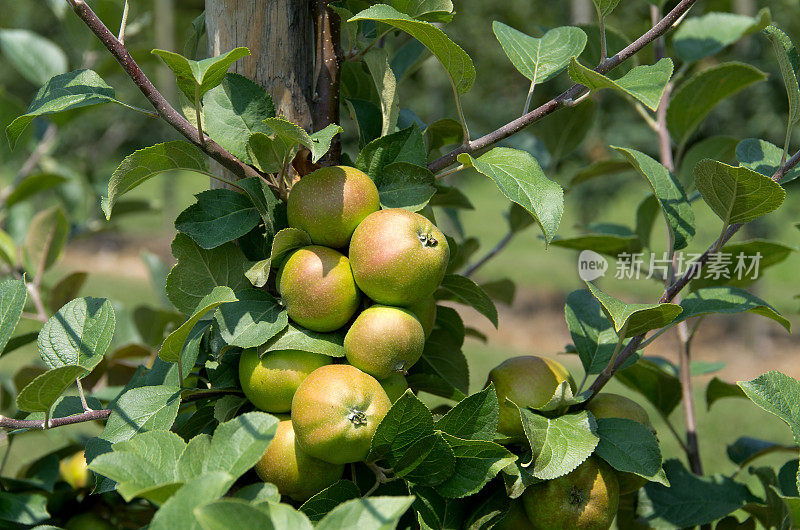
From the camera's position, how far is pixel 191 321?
582 millimetres

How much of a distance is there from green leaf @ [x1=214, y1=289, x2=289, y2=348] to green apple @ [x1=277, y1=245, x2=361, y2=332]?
2cm

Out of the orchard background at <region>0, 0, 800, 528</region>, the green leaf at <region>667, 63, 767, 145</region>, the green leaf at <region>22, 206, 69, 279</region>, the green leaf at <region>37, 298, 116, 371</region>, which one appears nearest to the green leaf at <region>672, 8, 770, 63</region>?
the orchard background at <region>0, 0, 800, 528</region>

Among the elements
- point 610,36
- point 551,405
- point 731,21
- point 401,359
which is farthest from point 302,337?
point 731,21

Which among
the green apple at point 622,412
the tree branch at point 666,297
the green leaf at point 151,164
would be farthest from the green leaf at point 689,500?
the green leaf at point 151,164

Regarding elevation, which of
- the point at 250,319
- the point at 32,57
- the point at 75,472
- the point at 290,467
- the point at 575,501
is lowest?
the point at 75,472

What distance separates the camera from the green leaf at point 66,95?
61 centimetres

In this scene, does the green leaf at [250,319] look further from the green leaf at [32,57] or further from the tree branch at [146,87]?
the green leaf at [32,57]

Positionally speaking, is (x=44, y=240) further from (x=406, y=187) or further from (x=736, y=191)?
(x=736, y=191)

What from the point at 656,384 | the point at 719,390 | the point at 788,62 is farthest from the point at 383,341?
the point at 719,390

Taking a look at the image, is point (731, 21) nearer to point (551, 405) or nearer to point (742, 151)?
point (742, 151)

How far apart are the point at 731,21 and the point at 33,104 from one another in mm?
1044

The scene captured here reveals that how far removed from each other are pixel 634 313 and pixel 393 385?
0.23 m

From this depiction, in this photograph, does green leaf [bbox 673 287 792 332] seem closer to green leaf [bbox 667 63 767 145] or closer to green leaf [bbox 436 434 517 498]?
green leaf [bbox 436 434 517 498]

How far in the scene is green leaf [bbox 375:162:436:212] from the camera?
69cm
